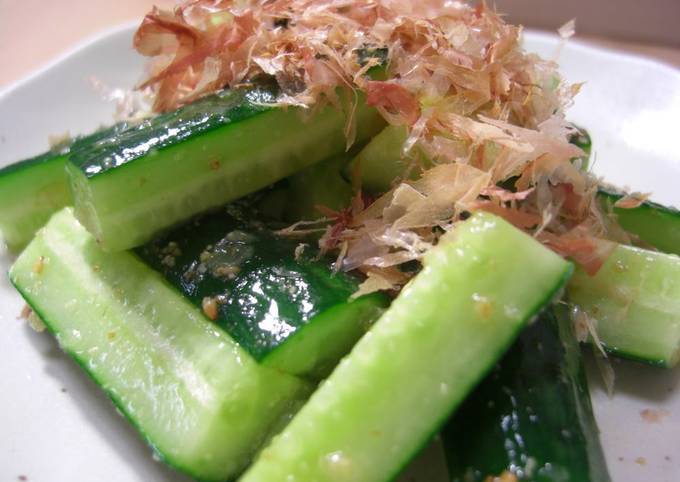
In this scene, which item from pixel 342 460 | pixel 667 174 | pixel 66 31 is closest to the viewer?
pixel 342 460

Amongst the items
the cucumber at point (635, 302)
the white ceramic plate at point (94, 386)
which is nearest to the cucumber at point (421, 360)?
the white ceramic plate at point (94, 386)

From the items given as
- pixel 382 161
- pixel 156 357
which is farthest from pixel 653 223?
pixel 156 357

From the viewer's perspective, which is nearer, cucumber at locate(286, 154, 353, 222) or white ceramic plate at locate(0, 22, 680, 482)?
white ceramic plate at locate(0, 22, 680, 482)

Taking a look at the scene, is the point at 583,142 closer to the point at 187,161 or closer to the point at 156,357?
the point at 187,161

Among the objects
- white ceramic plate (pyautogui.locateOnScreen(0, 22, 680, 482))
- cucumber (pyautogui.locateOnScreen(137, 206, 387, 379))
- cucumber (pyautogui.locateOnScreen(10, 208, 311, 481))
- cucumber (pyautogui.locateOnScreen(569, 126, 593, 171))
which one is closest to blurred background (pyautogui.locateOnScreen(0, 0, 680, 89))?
white ceramic plate (pyautogui.locateOnScreen(0, 22, 680, 482))

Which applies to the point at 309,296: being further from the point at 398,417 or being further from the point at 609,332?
the point at 609,332

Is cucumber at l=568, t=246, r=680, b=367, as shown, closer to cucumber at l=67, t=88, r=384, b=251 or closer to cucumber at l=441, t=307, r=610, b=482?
cucumber at l=441, t=307, r=610, b=482

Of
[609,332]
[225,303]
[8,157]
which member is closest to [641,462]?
[609,332]
